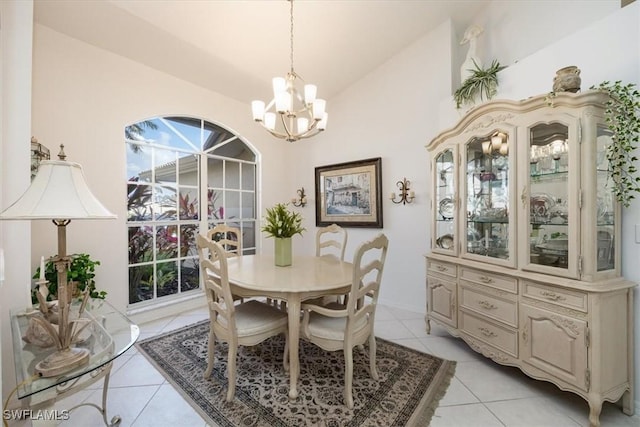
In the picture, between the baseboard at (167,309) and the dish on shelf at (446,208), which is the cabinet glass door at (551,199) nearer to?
the dish on shelf at (446,208)

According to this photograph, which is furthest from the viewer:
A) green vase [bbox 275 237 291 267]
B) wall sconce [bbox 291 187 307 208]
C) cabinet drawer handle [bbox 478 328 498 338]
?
wall sconce [bbox 291 187 307 208]

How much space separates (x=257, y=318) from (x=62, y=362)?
1057mm

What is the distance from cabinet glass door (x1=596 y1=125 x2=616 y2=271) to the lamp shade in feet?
9.18

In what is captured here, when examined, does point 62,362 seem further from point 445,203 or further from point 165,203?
point 445,203

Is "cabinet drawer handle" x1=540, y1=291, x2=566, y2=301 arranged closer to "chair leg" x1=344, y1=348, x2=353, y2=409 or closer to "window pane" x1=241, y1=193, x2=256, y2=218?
"chair leg" x1=344, y1=348, x2=353, y2=409

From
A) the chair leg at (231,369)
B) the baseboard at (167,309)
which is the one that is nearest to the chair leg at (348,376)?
the chair leg at (231,369)

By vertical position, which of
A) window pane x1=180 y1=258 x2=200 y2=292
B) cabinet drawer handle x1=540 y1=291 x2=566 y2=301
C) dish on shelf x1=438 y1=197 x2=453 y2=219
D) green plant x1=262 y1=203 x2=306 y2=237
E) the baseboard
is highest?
dish on shelf x1=438 y1=197 x2=453 y2=219

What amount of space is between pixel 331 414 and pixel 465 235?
1.77m

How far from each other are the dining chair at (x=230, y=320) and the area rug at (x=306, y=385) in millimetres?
137

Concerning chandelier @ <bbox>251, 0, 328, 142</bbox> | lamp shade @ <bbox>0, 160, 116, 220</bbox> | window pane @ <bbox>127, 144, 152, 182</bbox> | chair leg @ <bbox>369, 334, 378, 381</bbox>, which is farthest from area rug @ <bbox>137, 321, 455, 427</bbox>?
chandelier @ <bbox>251, 0, 328, 142</bbox>

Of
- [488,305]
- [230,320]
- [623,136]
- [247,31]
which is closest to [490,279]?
[488,305]

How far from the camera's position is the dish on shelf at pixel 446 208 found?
8.59ft

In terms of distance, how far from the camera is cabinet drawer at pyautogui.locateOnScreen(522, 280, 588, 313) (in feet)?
5.44

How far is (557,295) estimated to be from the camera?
1761 mm
